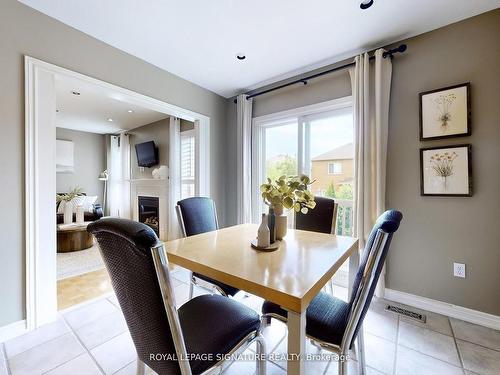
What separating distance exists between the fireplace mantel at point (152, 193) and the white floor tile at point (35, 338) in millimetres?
2766

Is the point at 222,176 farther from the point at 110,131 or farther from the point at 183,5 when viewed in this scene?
the point at 110,131

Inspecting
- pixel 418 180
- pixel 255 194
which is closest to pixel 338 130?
pixel 418 180

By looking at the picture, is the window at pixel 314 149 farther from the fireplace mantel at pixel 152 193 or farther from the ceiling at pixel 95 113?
the fireplace mantel at pixel 152 193

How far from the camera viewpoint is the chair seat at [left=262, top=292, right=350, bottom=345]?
1033 mm

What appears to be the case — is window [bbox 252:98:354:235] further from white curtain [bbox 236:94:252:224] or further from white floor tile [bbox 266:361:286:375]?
white floor tile [bbox 266:361:286:375]

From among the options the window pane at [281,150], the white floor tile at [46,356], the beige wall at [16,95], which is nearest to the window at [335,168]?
the window pane at [281,150]

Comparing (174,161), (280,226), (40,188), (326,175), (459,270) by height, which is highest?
(174,161)

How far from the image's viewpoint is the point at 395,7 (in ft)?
5.66

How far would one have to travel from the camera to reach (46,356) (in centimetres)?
149

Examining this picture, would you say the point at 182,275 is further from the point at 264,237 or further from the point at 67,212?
the point at 67,212

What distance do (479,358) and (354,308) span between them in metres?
1.31

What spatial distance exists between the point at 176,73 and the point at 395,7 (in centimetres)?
228

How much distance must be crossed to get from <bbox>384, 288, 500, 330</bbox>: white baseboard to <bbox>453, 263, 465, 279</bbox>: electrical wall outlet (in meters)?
0.27

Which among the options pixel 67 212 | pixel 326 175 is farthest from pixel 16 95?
pixel 67 212
